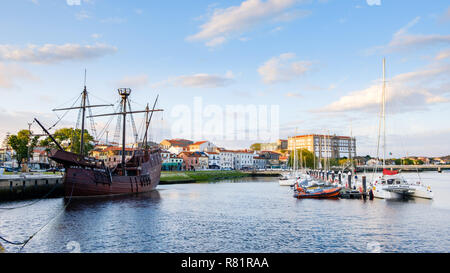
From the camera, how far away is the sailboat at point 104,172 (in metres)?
43.8

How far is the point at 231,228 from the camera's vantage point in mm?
25406

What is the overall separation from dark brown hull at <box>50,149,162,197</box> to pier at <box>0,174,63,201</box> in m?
5.46

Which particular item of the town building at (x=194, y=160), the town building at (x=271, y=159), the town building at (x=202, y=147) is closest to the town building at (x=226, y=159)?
the town building at (x=202, y=147)

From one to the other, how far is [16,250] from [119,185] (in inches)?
1284

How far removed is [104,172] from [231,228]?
2974 cm

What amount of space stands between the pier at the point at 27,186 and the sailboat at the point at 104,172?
560 cm

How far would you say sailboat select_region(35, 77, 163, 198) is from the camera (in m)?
43.8

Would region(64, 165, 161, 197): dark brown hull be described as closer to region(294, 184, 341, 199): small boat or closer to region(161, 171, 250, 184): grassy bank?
region(294, 184, 341, 199): small boat

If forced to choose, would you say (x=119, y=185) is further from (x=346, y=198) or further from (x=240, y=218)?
(x=346, y=198)

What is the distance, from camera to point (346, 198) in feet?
152

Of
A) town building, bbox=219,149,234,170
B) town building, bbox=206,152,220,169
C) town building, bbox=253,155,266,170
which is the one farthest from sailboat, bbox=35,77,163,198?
town building, bbox=253,155,266,170

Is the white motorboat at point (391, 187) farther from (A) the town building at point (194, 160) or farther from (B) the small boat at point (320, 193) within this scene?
(A) the town building at point (194, 160)
